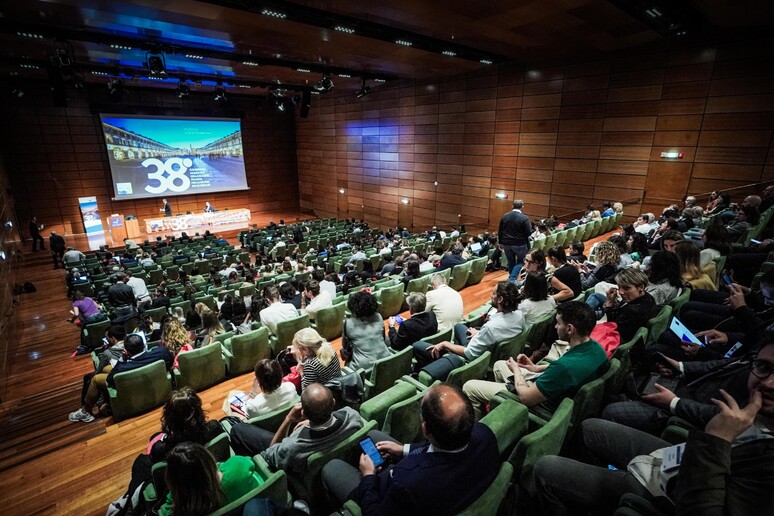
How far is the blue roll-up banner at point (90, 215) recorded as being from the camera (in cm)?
1491

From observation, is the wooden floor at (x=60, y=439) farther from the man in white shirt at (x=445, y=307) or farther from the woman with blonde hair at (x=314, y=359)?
the man in white shirt at (x=445, y=307)

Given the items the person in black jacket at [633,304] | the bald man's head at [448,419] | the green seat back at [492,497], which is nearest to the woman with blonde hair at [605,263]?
the person in black jacket at [633,304]

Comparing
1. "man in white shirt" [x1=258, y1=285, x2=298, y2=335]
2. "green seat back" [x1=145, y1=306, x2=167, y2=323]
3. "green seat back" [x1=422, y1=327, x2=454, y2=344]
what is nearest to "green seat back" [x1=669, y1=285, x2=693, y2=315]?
"green seat back" [x1=422, y1=327, x2=454, y2=344]

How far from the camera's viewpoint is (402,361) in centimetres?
311

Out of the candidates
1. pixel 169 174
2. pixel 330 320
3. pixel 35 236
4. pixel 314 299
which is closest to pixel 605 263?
pixel 330 320

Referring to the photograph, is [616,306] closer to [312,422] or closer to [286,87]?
[312,422]

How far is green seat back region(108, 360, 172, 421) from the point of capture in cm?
358

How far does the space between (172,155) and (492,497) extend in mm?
19341

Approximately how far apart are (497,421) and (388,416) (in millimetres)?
673

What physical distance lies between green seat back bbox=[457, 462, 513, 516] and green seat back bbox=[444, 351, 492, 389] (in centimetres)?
101

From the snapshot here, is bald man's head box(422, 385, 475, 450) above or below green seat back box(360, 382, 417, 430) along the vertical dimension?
above

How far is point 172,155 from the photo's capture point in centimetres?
1689

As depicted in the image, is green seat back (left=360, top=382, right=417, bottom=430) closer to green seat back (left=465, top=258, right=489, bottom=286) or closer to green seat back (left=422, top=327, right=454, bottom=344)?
green seat back (left=422, top=327, right=454, bottom=344)

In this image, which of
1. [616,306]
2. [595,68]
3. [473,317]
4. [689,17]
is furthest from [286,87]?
[616,306]
